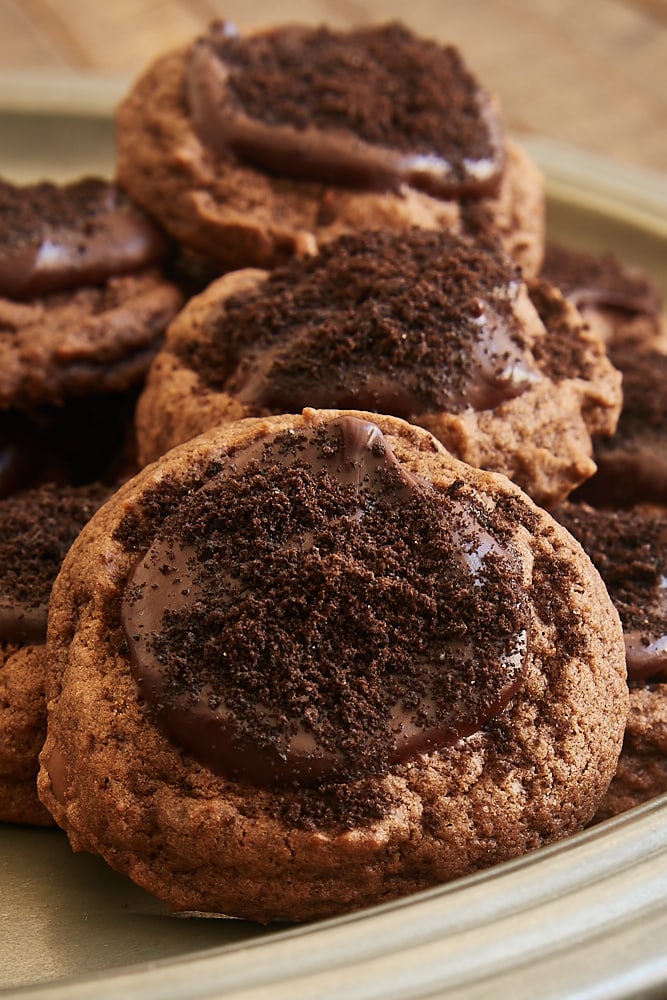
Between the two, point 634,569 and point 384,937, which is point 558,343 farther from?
point 384,937

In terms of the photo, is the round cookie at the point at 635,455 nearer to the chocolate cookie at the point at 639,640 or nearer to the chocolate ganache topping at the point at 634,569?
the chocolate ganache topping at the point at 634,569

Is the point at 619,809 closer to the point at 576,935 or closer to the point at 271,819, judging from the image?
the point at 576,935

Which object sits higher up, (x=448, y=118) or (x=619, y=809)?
(x=448, y=118)

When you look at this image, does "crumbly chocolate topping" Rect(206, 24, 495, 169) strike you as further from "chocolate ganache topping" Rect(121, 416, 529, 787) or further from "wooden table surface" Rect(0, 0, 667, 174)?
"wooden table surface" Rect(0, 0, 667, 174)

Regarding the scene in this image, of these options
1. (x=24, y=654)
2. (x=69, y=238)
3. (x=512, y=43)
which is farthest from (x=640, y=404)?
(x=512, y=43)

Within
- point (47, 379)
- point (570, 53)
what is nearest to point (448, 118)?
point (47, 379)

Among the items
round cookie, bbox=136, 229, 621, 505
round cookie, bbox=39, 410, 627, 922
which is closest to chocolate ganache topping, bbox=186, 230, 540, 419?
round cookie, bbox=136, 229, 621, 505
